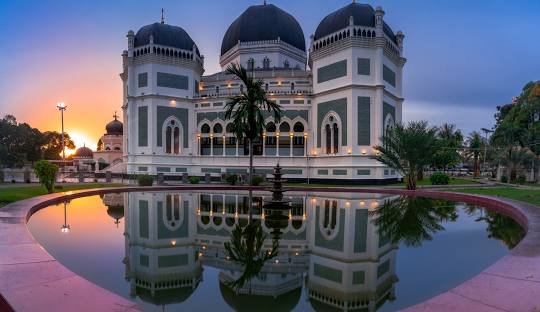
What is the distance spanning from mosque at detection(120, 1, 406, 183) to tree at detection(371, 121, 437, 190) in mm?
7646

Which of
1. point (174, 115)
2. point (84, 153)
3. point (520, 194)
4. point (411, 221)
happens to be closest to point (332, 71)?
point (174, 115)

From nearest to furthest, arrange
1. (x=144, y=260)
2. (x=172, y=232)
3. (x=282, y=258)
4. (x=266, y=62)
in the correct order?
(x=144, y=260), (x=282, y=258), (x=172, y=232), (x=266, y=62)

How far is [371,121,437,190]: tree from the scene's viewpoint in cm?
2378

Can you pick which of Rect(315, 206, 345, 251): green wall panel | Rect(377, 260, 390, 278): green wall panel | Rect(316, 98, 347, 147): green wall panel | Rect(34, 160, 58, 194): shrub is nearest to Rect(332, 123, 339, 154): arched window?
Rect(316, 98, 347, 147): green wall panel

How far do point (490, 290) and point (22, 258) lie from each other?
6.66 metres

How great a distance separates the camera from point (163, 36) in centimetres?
4128

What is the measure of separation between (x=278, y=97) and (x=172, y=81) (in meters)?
12.6

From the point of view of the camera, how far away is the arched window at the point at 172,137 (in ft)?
133

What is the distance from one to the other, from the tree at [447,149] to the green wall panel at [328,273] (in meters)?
20.7

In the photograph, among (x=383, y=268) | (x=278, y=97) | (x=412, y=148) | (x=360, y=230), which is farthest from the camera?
(x=278, y=97)

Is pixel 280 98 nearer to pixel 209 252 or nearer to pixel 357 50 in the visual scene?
pixel 357 50

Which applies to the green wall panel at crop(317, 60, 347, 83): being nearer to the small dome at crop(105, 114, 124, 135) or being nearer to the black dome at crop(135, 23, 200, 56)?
the black dome at crop(135, 23, 200, 56)

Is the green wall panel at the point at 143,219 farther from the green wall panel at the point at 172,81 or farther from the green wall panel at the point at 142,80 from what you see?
the green wall panel at the point at 142,80

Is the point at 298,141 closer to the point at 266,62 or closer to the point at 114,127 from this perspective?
the point at 266,62
